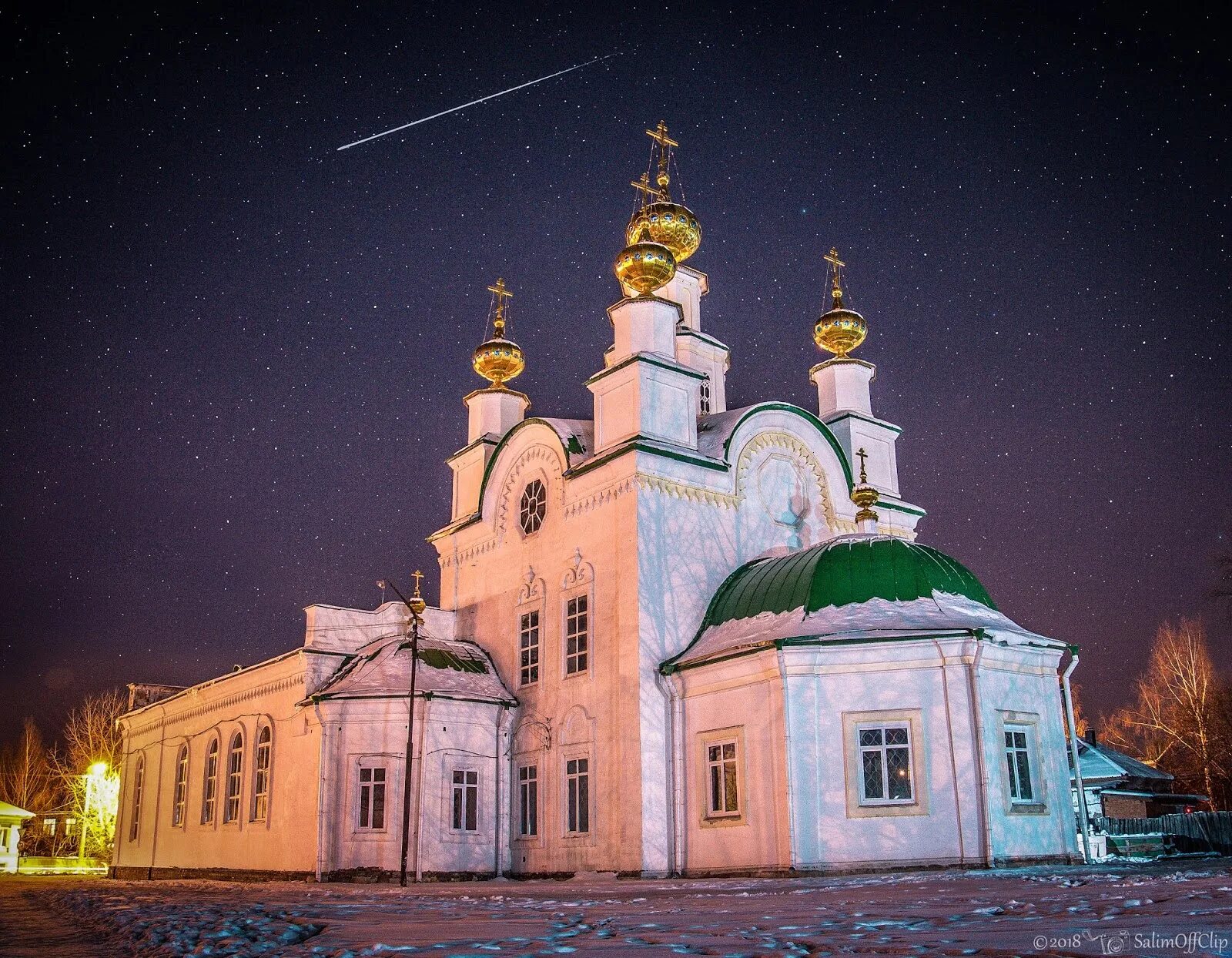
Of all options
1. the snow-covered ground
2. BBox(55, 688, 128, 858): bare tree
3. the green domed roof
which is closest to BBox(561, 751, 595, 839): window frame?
the green domed roof

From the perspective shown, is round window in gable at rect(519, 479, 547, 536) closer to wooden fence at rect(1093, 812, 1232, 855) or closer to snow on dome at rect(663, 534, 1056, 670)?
snow on dome at rect(663, 534, 1056, 670)

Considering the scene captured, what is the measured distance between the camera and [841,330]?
2619cm

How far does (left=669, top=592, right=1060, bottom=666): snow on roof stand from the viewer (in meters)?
17.3

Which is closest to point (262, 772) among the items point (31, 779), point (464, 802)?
point (464, 802)

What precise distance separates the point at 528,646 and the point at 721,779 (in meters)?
5.93

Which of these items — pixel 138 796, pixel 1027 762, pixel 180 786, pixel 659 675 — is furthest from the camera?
pixel 138 796

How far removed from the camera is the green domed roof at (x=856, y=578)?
18375mm

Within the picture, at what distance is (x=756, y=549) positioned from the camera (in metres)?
22.2

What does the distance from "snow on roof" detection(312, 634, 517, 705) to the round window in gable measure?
9.60 ft

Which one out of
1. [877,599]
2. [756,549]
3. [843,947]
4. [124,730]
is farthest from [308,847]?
[843,947]

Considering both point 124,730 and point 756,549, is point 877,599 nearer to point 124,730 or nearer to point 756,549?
point 756,549

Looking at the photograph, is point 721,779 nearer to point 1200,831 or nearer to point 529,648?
point 529,648

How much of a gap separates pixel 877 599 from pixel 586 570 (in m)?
5.76

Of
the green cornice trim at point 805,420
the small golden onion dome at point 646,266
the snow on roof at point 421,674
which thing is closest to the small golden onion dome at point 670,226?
the small golden onion dome at point 646,266
